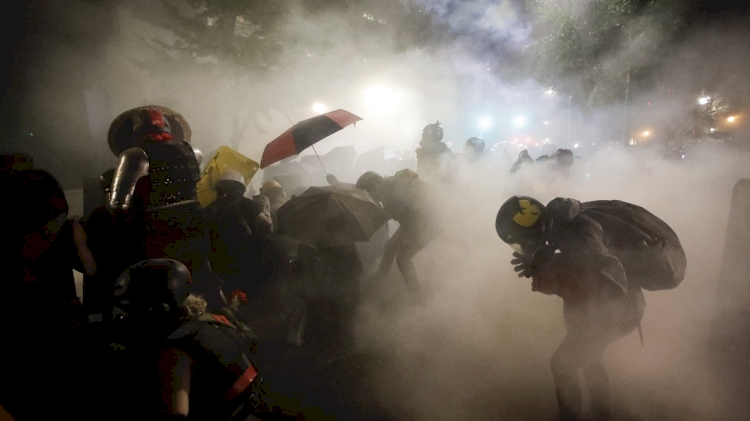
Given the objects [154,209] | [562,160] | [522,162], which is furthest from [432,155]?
[154,209]

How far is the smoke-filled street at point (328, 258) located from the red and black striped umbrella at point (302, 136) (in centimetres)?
3

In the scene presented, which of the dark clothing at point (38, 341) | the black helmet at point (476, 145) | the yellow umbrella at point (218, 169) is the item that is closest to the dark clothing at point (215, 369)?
the dark clothing at point (38, 341)

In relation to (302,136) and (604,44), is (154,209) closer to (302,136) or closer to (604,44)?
(302,136)

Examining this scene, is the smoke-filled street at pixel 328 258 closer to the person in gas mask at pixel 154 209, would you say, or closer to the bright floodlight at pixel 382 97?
the person in gas mask at pixel 154 209

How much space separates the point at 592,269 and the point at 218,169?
14.7 ft

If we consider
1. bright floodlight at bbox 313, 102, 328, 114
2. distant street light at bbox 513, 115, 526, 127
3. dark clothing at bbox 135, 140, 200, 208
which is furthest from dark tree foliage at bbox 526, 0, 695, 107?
distant street light at bbox 513, 115, 526, 127

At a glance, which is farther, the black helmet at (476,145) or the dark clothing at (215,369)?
the black helmet at (476,145)

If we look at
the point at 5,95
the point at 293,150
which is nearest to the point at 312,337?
the point at 293,150

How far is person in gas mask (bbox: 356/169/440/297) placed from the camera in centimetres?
462

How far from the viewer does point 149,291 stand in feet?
5.48

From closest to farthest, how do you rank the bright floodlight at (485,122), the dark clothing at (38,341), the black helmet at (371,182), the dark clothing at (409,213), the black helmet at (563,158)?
the dark clothing at (38,341)
the dark clothing at (409,213)
the black helmet at (371,182)
the black helmet at (563,158)
the bright floodlight at (485,122)

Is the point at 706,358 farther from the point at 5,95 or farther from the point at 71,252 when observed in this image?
the point at 5,95

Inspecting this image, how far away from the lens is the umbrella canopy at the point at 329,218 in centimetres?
384

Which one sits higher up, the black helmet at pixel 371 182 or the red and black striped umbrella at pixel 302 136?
the red and black striped umbrella at pixel 302 136
